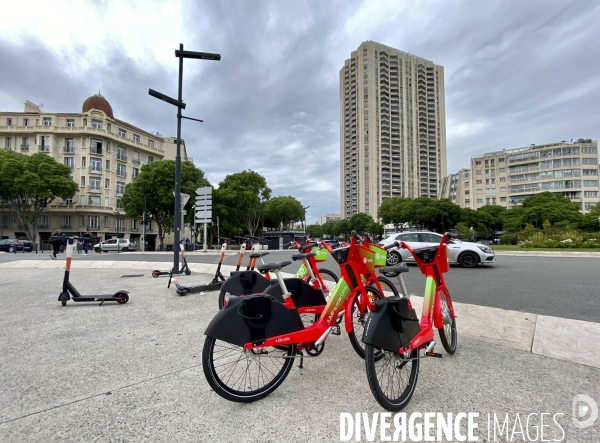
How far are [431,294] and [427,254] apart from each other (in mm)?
372

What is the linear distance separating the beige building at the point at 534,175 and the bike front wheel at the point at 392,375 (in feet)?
288

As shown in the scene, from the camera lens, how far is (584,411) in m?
2.06

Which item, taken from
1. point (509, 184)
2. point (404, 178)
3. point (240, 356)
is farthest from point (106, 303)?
point (404, 178)

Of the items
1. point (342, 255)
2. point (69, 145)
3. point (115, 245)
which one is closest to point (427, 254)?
point (342, 255)

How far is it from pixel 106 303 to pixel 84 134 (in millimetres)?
49314

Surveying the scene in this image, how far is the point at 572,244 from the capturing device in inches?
821

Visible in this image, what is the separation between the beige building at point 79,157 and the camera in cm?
4303

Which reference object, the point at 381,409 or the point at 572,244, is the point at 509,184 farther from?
the point at 381,409

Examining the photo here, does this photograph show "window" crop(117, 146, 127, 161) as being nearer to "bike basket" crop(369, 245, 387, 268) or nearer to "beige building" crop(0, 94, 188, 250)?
"beige building" crop(0, 94, 188, 250)

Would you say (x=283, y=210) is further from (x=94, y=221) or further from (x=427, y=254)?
(x=427, y=254)

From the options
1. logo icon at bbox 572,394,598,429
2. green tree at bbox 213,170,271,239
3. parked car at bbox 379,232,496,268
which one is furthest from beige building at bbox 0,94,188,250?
logo icon at bbox 572,394,598,429

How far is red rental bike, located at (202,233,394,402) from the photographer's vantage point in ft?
6.73

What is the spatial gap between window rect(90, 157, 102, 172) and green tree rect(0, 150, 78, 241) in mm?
3832

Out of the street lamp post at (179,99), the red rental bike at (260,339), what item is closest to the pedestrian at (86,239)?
the street lamp post at (179,99)
